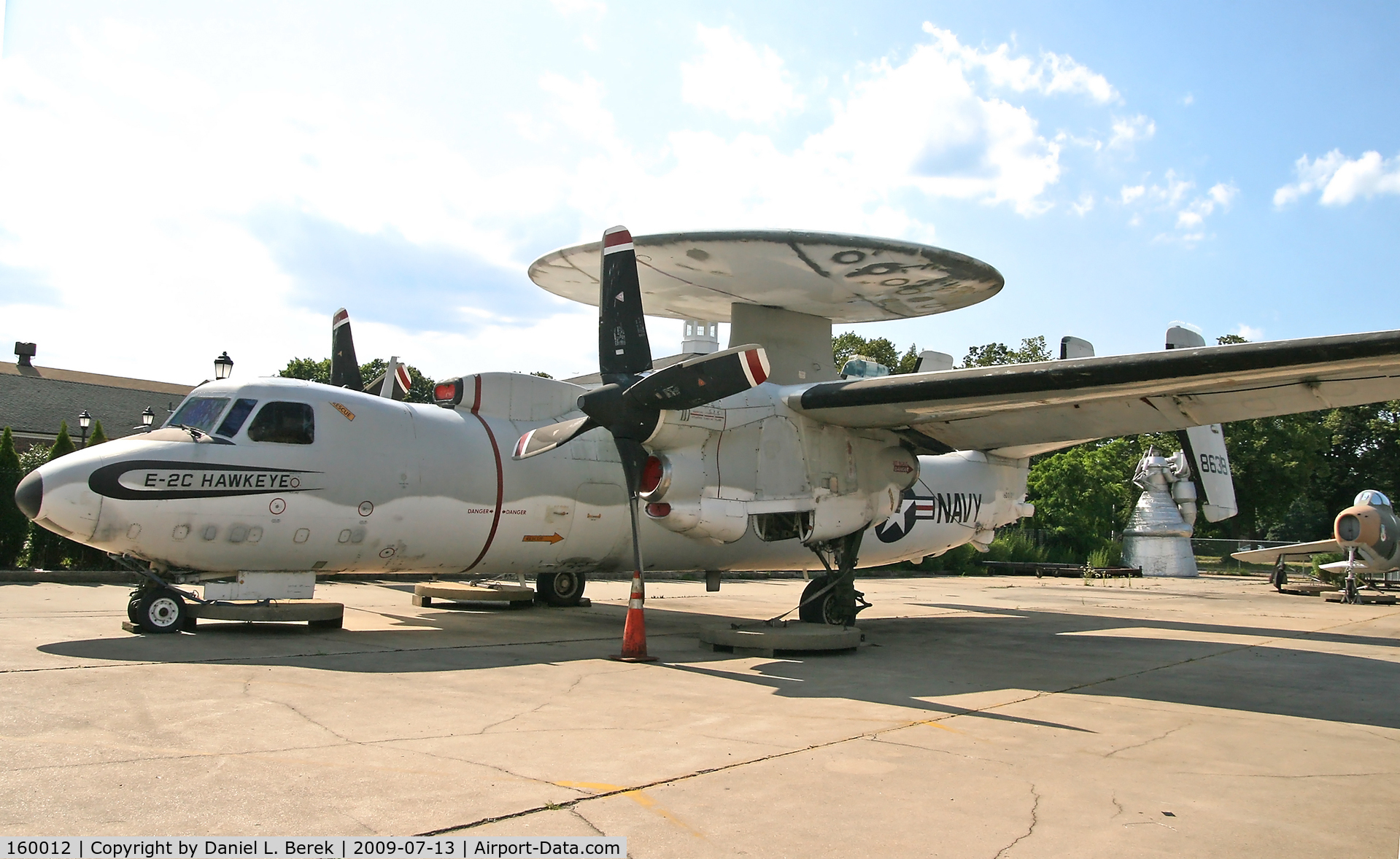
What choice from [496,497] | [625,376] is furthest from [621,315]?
[496,497]

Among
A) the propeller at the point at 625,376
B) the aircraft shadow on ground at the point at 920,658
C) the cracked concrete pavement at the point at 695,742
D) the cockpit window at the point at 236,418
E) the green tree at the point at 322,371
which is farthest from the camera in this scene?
the green tree at the point at 322,371

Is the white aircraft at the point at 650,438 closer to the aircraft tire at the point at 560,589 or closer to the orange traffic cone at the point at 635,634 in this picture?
the orange traffic cone at the point at 635,634

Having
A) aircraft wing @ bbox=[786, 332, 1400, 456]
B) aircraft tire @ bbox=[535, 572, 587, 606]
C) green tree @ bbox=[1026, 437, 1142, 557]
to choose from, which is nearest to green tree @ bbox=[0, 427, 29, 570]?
aircraft tire @ bbox=[535, 572, 587, 606]

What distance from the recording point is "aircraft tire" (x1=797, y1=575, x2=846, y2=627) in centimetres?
1343

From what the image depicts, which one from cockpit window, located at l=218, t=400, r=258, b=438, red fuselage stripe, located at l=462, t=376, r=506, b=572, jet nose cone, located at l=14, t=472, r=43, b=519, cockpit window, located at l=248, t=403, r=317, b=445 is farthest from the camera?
red fuselage stripe, located at l=462, t=376, r=506, b=572

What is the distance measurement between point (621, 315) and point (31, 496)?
6.57 metres

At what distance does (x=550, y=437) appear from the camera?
11.7m

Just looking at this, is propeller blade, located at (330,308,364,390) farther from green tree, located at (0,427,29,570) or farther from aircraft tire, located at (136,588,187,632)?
green tree, located at (0,427,29,570)

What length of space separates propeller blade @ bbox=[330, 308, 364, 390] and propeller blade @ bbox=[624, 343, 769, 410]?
261 inches

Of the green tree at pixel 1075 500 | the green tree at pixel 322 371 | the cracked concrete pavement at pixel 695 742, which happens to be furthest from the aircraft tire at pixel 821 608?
the green tree at pixel 322 371

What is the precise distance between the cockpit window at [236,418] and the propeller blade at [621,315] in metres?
4.18

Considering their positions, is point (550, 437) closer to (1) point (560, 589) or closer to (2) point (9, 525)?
(1) point (560, 589)

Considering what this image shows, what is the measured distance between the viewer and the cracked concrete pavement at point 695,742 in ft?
14.5

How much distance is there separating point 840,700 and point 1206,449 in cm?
1362
